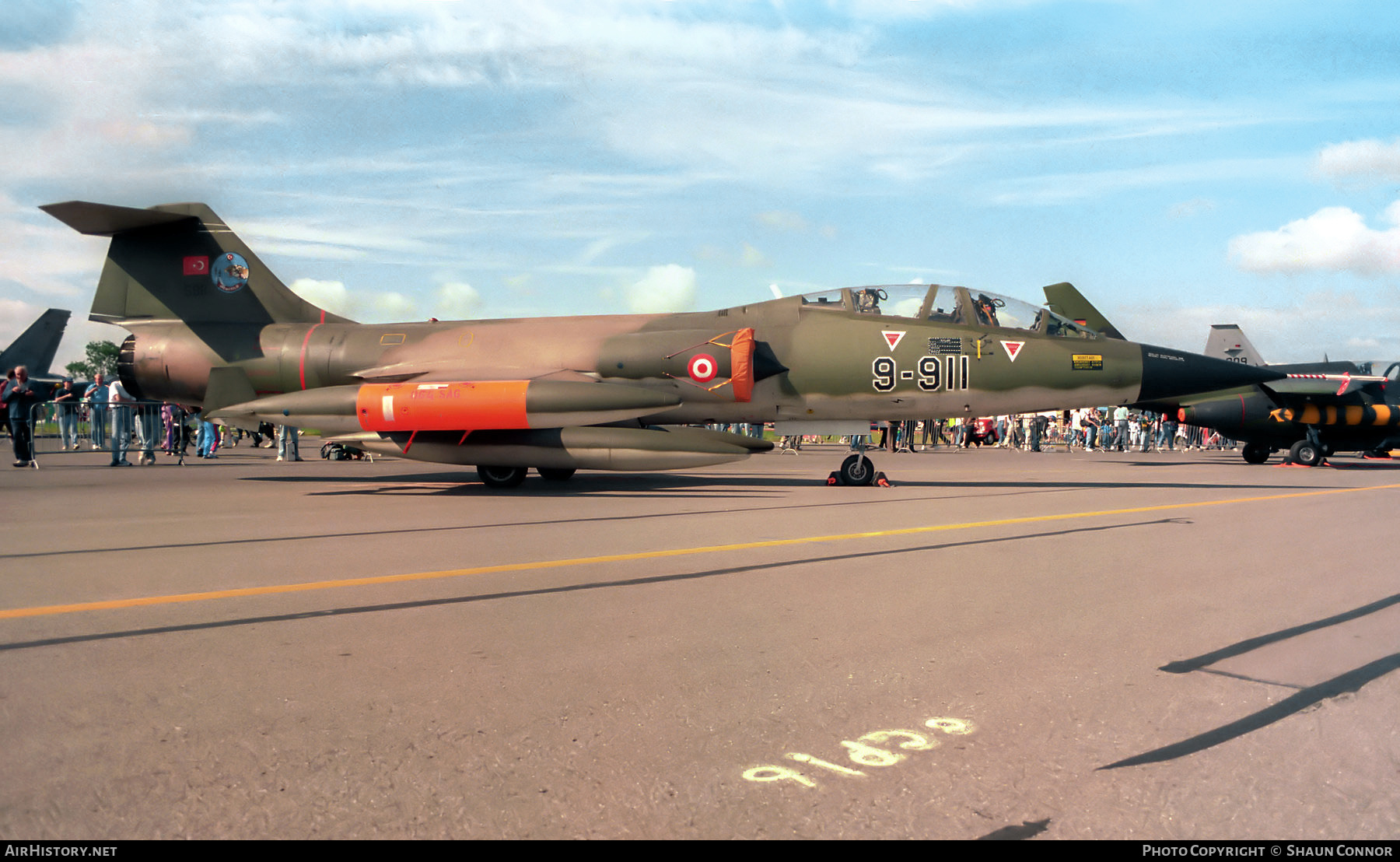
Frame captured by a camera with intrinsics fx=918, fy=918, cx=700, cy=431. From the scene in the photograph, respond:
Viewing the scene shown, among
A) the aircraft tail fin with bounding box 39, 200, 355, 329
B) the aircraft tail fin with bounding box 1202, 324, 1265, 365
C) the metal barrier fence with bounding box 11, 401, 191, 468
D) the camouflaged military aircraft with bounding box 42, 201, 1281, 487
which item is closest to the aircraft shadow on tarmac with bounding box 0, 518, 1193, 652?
the camouflaged military aircraft with bounding box 42, 201, 1281, 487

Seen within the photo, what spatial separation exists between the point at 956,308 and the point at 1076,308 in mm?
13245

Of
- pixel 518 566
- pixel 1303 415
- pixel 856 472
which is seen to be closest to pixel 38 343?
pixel 856 472

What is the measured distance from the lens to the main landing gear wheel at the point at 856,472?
13359mm

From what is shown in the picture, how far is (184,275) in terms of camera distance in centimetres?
1459

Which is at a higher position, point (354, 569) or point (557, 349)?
point (557, 349)

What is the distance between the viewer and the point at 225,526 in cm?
815

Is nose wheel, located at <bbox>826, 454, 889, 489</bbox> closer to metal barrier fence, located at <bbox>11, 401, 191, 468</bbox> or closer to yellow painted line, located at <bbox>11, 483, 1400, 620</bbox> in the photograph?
yellow painted line, located at <bbox>11, 483, 1400, 620</bbox>

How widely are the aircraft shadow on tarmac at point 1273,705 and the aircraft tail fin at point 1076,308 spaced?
21109 mm

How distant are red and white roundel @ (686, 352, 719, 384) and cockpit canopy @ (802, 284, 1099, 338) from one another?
203cm

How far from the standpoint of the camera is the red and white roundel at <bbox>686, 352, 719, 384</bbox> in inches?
496

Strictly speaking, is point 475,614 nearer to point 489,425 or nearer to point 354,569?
point 354,569

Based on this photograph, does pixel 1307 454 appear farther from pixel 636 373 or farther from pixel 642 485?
pixel 636 373

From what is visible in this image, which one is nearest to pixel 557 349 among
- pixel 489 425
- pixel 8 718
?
pixel 489 425
